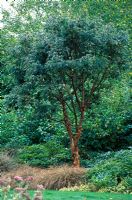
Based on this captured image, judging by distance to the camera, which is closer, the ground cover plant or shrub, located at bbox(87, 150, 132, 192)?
shrub, located at bbox(87, 150, 132, 192)

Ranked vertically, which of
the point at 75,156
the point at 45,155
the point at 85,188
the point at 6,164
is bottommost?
the point at 85,188

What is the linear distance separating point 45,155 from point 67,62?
380cm

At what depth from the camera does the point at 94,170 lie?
12.7 meters

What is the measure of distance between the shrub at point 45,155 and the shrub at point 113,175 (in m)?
2.79

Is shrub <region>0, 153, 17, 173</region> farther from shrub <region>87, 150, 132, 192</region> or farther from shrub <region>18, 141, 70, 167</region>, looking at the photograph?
shrub <region>87, 150, 132, 192</region>

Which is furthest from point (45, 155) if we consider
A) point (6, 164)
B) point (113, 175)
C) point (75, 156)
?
point (113, 175)

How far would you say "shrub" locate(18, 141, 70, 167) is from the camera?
15.5m

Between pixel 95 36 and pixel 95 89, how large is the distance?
5.79ft

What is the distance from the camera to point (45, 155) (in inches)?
627

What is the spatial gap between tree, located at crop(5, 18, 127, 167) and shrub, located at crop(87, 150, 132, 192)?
174 centimetres

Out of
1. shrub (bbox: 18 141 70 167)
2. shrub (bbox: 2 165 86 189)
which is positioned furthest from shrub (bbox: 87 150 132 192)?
shrub (bbox: 18 141 70 167)

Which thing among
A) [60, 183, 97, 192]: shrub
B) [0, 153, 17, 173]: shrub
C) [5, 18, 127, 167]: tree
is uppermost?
[5, 18, 127, 167]: tree

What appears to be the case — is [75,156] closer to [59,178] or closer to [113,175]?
[59,178]

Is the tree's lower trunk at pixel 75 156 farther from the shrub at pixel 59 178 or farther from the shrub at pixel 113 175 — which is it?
the shrub at pixel 59 178
